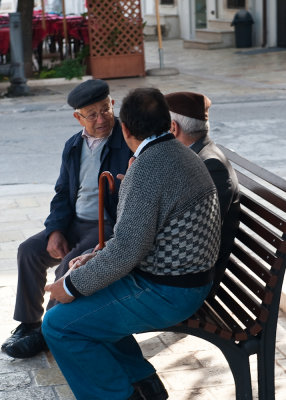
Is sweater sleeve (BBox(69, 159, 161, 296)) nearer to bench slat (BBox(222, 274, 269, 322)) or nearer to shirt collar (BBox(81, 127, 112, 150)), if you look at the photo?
bench slat (BBox(222, 274, 269, 322))

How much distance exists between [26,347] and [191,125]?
1.32m

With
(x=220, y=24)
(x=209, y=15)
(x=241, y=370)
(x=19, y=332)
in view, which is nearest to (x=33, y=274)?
(x=19, y=332)

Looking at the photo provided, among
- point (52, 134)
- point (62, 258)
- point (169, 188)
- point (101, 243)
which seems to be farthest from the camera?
point (52, 134)

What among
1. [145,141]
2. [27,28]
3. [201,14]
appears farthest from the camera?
[201,14]

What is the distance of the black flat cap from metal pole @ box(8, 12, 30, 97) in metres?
10.5

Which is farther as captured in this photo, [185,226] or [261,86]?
[261,86]

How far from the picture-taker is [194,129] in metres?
3.59

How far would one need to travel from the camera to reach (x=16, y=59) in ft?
47.6

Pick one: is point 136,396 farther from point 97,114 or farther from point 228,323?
point 97,114

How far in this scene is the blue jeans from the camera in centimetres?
312

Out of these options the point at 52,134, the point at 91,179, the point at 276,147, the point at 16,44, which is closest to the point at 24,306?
the point at 91,179

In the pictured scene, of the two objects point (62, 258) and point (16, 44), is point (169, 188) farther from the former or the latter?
point (16, 44)

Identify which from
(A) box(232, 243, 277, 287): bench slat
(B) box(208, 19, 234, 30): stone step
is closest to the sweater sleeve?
(A) box(232, 243, 277, 287): bench slat

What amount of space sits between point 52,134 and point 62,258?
22.5 ft
